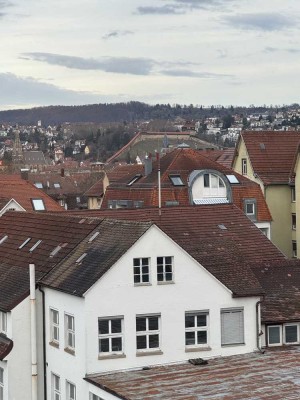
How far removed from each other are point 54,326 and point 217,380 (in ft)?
22.2

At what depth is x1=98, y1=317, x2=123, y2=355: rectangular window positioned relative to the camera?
112 feet

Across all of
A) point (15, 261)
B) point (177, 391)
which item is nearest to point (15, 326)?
point (15, 261)

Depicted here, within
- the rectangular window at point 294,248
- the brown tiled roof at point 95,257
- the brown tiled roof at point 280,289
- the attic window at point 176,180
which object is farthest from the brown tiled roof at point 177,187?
the brown tiled roof at point 95,257

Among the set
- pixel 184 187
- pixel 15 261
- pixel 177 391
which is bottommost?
pixel 177 391

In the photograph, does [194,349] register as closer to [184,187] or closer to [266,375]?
[266,375]

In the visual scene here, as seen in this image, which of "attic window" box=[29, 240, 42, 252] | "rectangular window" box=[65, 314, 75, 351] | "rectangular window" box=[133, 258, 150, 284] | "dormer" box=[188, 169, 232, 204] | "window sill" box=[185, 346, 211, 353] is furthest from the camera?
"dormer" box=[188, 169, 232, 204]

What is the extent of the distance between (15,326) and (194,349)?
637 centimetres

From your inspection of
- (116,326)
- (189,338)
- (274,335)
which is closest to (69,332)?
(116,326)

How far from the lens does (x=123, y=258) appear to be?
34.5 m

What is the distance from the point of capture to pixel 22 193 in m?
79.1

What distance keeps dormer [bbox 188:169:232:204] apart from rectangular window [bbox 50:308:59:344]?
120 ft

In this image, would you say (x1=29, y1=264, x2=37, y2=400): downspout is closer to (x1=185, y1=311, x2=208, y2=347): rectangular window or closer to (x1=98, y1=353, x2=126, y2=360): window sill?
(x1=98, y1=353, x2=126, y2=360): window sill

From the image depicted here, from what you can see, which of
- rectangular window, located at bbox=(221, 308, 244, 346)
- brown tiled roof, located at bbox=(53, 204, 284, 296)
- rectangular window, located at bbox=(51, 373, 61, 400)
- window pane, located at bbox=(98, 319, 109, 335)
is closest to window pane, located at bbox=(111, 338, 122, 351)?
window pane, located at bbox=(98, 319, 109, 335)

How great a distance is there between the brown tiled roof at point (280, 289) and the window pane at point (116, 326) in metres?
6.46
